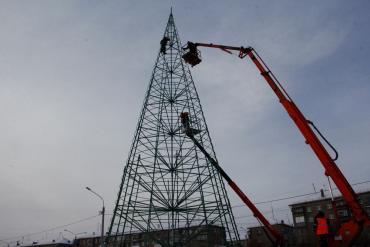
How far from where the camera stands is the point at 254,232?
185 ft

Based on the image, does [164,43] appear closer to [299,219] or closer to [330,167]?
[330,167]

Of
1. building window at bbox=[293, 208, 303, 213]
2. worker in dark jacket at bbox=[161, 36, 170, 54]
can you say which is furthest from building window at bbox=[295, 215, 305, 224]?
worker in dark jacket at bbox=[161, 36, 170, 54]

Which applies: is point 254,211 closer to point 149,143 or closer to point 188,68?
point 149,143

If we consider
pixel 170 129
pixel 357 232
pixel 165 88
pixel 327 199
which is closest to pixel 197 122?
pixel 170 129

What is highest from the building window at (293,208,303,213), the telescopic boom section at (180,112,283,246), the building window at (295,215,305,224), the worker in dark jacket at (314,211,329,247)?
the building window at (293,208,303,213)

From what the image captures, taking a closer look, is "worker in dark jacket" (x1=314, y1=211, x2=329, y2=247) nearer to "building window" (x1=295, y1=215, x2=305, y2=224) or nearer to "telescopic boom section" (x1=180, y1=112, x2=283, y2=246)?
"telescopic boom section" (x1=180, y1=112, x2=283, y2=246)

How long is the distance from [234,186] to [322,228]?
6.89m

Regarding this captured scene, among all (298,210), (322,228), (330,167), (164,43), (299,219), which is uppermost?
(164,43)

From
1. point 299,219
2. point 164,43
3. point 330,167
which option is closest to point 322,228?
point 330,167

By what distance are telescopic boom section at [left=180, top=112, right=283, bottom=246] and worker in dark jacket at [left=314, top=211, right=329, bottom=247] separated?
17.2 feet

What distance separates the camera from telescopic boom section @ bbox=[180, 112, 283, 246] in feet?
51.2

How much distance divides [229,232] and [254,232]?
139 ft

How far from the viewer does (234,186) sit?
666 inches

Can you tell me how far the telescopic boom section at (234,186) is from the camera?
15609 millimetres
